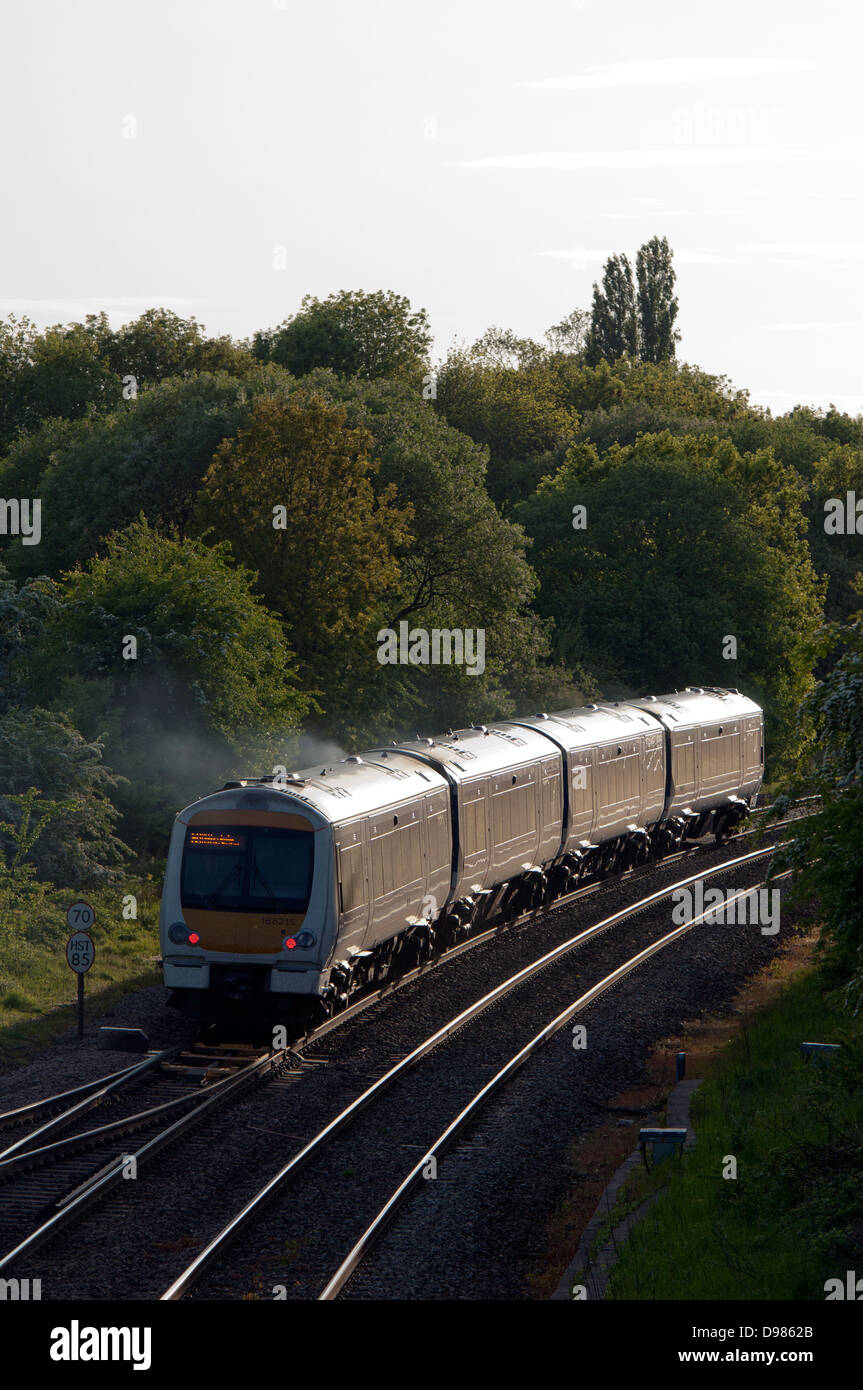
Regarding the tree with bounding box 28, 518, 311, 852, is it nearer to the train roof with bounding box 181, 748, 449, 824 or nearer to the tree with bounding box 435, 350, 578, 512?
the train roof with bounding box 181, 748, 449, 824

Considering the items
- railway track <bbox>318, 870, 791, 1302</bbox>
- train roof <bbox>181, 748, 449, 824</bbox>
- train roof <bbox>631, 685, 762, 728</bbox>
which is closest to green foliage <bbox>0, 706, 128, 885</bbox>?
train roof <bbox>181, 748, 449, 824</bbox>

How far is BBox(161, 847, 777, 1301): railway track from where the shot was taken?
13.0 meters

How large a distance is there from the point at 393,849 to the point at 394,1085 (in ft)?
16.7

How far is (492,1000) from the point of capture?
23.6 meters

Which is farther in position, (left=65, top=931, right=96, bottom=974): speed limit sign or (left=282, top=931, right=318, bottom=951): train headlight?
(left=65, top=931, right=96, bottom=974): speed limit sign

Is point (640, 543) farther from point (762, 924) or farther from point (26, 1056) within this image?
point (26, 1056)

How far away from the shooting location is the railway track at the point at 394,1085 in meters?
13.0

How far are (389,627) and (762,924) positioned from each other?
2117 centimetres

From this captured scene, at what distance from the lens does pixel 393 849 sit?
925 inches

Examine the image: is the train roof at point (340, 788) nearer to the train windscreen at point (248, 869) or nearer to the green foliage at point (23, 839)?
the train windscreen at point (248, 869)

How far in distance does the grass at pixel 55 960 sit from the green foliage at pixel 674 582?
31.7 meters

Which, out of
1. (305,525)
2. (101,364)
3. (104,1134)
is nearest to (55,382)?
(101,364)

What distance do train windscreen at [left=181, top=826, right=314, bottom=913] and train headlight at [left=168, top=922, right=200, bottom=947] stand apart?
307mm
